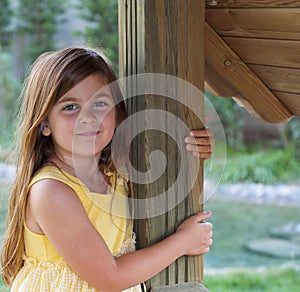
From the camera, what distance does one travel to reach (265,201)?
762 cm

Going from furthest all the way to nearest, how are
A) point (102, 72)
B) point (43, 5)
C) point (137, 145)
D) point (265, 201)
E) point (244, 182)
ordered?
point (43, 5) → point (244, 182) → point (265, 201) → point (102, 72) → point (137, 145)

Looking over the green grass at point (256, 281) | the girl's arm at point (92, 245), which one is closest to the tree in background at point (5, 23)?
the green grass at point (256, 281)

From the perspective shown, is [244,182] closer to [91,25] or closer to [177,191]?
[91,25]

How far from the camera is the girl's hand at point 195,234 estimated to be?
4.83 ft

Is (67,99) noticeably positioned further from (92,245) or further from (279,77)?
(279,77)

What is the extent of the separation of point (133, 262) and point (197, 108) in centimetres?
37

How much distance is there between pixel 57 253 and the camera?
1.54 metres

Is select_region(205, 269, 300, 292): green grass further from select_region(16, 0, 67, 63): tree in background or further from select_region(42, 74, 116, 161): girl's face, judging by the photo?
select_region(16, 0, 67, 63): tree in background

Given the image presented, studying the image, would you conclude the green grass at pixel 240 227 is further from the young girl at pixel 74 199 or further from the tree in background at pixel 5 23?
the young girl at pixel 74 199

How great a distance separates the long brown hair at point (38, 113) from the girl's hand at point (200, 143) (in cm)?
17

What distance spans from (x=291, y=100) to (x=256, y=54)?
0.18m

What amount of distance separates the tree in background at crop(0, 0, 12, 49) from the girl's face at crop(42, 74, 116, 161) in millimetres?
7411

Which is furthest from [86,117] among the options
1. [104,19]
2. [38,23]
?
[38,23]

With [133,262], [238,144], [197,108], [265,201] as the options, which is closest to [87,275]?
[133,262]
